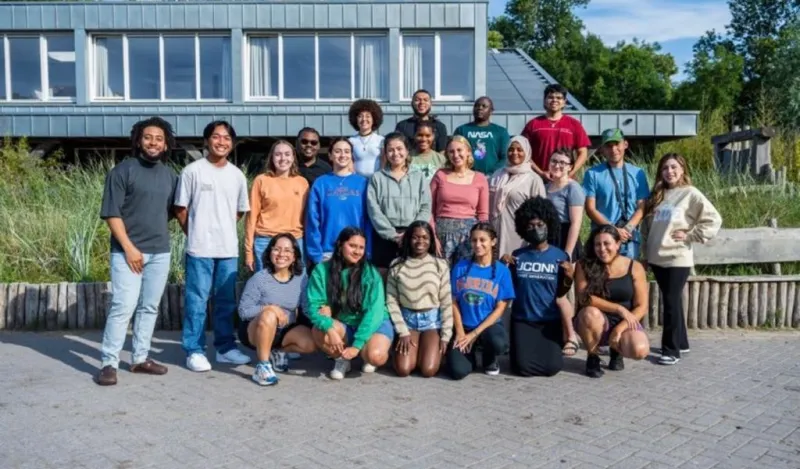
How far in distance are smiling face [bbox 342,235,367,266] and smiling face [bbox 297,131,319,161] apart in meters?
1.32

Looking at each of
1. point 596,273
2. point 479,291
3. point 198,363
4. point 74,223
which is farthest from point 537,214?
point 74,223

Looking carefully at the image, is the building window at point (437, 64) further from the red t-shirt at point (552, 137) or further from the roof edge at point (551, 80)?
the red t-shirt at point (552, 137)

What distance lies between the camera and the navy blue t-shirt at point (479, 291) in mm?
6289

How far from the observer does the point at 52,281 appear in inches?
345

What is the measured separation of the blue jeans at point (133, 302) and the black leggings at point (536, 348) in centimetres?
291

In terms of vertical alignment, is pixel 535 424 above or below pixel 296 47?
below

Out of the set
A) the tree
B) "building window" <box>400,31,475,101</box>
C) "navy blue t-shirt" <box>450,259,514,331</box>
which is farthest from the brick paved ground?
the tree

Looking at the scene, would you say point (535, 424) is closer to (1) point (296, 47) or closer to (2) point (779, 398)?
(2) point (779, 398)

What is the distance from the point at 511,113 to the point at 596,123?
2106mm

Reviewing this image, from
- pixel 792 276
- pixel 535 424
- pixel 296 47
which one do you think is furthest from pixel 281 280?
pixel 296 47

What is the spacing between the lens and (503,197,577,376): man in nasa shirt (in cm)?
628

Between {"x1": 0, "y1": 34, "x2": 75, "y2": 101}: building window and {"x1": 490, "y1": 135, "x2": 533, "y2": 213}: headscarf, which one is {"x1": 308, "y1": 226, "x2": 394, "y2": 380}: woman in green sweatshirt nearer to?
{"x1": 490, "y1": 135, "x2": 533, "y2": 213}: headscarf

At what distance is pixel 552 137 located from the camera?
7.62 m

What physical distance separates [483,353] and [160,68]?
642 inches
